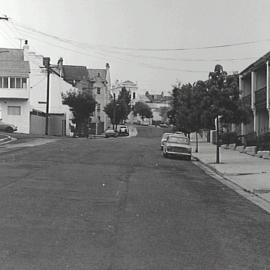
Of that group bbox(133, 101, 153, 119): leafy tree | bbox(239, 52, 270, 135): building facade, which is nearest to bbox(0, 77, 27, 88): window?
bbox(239, 52, 270, 135): building facade

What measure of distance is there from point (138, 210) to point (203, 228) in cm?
205

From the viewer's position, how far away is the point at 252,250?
8062 mm

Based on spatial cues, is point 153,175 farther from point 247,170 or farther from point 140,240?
point 140,240

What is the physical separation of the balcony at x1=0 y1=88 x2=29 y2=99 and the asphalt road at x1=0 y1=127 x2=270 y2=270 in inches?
1862

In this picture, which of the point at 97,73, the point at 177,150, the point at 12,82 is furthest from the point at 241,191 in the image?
the point at 97,73

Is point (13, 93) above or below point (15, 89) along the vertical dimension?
below

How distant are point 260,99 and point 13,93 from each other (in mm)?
33576

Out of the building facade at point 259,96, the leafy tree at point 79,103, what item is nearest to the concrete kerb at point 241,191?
the building facade at point 259,96

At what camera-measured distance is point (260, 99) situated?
1533 inches

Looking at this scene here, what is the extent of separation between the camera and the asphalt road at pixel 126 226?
7145 mm

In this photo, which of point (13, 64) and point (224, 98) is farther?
point (13, 64)

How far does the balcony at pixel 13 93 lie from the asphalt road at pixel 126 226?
4731 centimetres

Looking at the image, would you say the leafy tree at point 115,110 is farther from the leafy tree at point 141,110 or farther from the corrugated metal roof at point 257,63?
the corrugated metal roof at point 257,63

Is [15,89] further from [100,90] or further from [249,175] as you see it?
[100,90]
